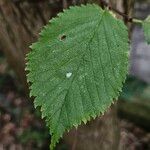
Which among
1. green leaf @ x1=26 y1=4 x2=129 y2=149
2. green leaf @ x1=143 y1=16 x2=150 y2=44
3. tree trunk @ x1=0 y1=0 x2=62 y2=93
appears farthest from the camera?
tree trunk @ x1=0 y1=0 x2=62 y2=93

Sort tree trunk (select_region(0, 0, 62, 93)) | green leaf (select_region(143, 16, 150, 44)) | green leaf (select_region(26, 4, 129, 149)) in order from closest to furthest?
green leaf (select_region(26, 4, 129, 149)) → green leaf (select_region(143, 16, 150, 44)) → tree trunk (select_region(0, 0, 62, 93))

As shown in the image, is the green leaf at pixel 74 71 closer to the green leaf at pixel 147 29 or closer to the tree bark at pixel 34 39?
the green leaf at pixel 147 29

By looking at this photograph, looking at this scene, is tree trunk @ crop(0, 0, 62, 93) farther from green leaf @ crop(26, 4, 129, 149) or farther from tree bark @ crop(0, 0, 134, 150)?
green leaf @ crop(26, 4, 129, 149)

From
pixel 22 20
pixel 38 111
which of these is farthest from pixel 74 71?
pixel 38 111

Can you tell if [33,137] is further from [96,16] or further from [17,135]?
[96,16]

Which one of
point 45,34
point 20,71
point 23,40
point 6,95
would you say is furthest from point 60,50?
point 6,95

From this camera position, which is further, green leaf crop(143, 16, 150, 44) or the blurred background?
the blurred background

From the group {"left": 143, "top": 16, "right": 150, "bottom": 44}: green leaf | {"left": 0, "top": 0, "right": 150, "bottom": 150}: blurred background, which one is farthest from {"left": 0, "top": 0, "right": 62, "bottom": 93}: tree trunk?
{"left": 143, "top": 16, "right": 150, "bottom": 44}: green leaf
